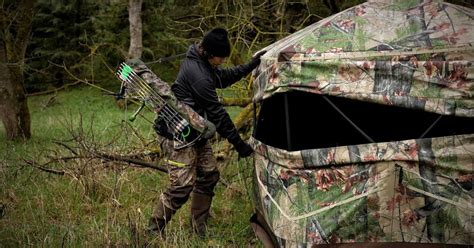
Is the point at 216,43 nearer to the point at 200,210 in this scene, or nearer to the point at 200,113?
the point at 200,113

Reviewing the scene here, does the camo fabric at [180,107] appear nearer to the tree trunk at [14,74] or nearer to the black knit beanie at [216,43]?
the black knit beanie at [216,43]

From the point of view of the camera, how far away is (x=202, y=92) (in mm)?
4613

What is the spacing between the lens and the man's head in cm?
463

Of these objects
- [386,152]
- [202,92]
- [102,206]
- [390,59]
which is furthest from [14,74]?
[386,152]

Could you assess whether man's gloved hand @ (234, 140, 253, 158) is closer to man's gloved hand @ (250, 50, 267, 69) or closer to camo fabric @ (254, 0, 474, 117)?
camo fabric @ (254, 0, 474, 117)

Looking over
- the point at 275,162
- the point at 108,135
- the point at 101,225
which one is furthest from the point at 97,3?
the point at 275,162

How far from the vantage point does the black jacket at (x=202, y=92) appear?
15.2 feet

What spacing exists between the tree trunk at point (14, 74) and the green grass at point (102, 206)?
4.09m

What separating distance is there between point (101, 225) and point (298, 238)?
87.1 inches

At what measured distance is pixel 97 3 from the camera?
19297mm

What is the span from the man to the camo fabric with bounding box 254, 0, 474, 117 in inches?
22.2

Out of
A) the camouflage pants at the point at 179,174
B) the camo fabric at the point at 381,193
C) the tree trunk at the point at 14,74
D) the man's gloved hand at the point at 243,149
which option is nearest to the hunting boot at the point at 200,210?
the camouflage pants at the point at 179,174

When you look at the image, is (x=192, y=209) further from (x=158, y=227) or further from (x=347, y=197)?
(x=347, y=197)

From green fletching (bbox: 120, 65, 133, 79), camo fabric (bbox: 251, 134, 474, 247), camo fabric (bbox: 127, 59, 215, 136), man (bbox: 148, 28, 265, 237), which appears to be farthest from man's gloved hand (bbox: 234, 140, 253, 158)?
green fletching (bbox: 120, 65, 133, 79)
